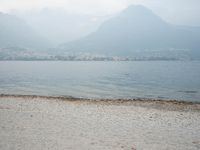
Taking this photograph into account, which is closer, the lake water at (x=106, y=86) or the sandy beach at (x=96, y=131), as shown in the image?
the sandy beach at (x=96, y=131)

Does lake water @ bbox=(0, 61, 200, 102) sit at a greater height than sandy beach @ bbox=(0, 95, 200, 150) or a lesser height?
lesser

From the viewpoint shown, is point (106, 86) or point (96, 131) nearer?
point (96, 131)

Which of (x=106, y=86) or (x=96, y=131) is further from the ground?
(x=96, y=131)

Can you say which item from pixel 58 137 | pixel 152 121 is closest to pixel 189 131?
pixel 152 121

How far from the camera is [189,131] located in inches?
619

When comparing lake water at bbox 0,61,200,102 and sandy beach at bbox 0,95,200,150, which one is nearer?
sandy beach at bbox 0,95,200,150

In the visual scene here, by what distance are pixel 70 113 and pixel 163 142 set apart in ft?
30.3

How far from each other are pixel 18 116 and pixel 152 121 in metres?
8.95

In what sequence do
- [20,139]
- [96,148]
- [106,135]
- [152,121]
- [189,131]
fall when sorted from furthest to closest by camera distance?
[152,121] < [189,131] < [106,135] < [20,139] < [96,148]

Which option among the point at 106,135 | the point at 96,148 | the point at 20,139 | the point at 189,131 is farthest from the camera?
the point at 189,131

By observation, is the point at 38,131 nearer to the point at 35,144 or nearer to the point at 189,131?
the point at 35,144

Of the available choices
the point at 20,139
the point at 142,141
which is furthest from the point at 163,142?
the point at 20,139

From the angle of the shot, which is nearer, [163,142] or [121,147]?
[121,147]

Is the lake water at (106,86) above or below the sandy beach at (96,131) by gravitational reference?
below
